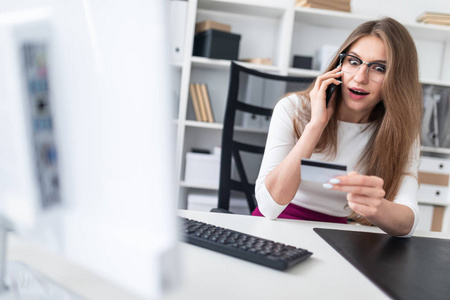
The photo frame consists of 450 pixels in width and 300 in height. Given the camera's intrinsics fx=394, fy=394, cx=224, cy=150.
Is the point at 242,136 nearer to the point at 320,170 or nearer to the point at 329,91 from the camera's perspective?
the point at 329,91

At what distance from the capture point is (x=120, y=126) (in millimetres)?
286

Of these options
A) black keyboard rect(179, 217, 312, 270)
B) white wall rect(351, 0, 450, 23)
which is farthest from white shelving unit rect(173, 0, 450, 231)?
black keyboard rect(179, 217, 312, 270)

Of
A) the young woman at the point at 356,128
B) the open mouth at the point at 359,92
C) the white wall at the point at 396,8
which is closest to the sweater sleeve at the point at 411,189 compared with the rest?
the young woman at the point at 356,128

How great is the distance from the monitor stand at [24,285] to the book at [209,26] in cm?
222

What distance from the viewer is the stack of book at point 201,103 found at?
260cm

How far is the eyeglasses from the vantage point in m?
1.25

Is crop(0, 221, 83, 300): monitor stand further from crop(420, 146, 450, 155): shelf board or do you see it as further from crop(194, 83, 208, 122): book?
crop(420, 146, 450, 155): shelf board

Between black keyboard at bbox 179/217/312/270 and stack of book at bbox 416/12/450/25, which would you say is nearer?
black keyboard at bbox 179/217/312/270

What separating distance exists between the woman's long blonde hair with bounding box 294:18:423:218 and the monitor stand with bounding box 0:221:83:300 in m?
0.97

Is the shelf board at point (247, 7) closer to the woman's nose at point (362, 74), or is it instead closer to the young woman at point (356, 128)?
the young woman at point (356, 128)

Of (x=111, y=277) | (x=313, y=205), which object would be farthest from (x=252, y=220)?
(x=111, y=277)

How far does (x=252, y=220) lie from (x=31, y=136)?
0.69 meters

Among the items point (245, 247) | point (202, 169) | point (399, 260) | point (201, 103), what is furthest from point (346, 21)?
point (245, 247)

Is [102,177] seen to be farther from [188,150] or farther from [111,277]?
[188,150]
